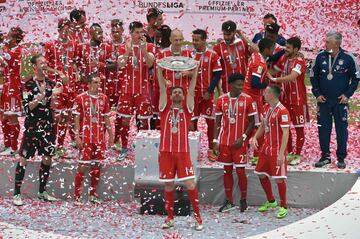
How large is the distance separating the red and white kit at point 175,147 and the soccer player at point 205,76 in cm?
137

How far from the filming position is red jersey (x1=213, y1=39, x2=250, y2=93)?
34.6 feet

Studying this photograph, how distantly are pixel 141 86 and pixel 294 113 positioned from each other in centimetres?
193

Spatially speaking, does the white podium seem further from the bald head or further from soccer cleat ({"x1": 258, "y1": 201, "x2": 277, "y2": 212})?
the bald head

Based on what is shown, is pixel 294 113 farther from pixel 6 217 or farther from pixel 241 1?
pixel 6 217

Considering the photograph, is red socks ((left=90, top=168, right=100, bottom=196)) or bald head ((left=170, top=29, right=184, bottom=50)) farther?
red socks ((left=90, top=168, right=100, bottom=196))

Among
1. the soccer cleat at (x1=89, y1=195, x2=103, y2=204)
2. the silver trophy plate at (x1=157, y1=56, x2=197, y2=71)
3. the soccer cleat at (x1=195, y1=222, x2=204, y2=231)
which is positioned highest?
the silver trophy plate at (x1=157, y1=56, x2=197, y2=71)

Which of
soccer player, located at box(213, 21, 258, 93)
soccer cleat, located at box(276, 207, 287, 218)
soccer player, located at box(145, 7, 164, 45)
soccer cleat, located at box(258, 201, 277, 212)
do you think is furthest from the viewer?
soccer player, located at box(145, 7, 164, 45)

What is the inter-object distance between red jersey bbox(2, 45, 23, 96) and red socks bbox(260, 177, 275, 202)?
3.68 metres

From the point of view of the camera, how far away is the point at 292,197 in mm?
10180

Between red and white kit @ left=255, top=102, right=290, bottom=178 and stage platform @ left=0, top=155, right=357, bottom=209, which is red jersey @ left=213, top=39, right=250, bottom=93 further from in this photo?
stage platform @ left=0, top=155, right=357, bottom=209

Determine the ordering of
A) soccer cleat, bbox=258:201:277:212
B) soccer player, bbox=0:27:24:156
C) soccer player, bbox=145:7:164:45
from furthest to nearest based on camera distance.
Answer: soccer player, bbox=0:27:24:156 → soccer player, bbox=145:7:164:45 → soccer cleat, bbox=258:201:277:212

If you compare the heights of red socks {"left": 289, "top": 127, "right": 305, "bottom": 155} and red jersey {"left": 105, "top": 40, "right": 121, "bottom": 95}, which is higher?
red jersey {"left": 105, "top": 40, "right": 121, "bottom": 95}

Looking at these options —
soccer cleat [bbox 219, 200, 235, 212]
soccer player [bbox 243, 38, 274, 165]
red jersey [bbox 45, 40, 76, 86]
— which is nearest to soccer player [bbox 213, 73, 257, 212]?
soccer cleat [bbox 219, 200, 235, 212]

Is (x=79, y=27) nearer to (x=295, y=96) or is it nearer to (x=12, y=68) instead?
(x=12, y=68)
